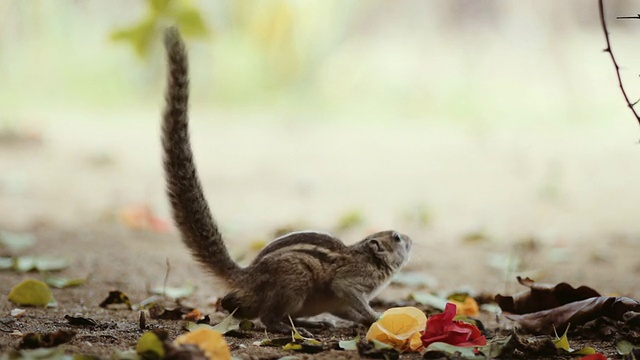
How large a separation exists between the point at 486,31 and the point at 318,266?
12848 mm

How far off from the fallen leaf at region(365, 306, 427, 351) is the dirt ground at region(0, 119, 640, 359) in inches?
8.8

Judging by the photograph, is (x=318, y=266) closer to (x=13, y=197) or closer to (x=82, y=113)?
(x=13, y=197)

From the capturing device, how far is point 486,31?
15.8m

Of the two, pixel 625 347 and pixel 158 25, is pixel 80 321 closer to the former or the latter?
pixel 158 25

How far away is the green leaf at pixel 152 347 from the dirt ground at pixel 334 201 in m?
0.31

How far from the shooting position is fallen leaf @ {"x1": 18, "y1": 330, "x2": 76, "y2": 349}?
2.73 metres

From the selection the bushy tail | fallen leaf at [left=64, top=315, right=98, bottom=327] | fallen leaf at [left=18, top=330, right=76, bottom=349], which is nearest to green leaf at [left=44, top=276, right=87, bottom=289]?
the bushy tail

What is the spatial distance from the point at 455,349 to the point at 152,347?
3.57ft

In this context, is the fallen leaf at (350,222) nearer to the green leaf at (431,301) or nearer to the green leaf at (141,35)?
the green leaf at (431,301)

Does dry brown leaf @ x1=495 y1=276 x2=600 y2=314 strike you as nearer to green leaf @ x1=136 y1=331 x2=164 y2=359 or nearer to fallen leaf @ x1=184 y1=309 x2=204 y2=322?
fallen leaf @ x1=184 y1=309 x2=204 y2=322

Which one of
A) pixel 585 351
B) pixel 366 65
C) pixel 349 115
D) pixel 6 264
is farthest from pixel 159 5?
pixel 366 65

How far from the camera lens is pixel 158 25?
4.46 metres

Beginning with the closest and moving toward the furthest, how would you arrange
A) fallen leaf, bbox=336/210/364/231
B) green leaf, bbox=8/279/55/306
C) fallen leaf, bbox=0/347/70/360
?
fallen leaf, bbox=0/347/70/360 < green leaf, bbox=8/279/55/306 < fallen leaf, bbox=336/210/364/231

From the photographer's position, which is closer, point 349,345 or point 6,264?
point 349,345
